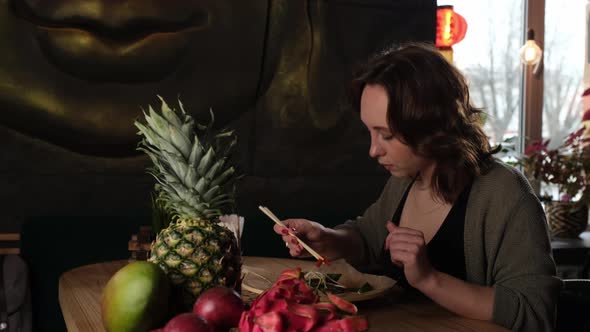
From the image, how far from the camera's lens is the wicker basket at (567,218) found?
3.97 metres

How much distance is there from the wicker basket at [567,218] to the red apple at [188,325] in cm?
340

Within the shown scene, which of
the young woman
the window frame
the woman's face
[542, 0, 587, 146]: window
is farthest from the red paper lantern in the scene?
the woman's face

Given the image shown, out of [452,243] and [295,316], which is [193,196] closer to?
[295,316]

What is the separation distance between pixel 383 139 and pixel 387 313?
0.48 m

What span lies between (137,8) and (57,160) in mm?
792

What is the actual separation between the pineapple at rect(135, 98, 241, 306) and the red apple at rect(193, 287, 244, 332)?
24 cm

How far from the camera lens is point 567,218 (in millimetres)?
3980

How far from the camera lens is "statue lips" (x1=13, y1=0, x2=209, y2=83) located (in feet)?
9.61

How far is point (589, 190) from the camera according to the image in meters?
3.96

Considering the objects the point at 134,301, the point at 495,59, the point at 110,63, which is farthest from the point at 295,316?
the point at 495,59

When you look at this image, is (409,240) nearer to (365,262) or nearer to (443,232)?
(443,232)

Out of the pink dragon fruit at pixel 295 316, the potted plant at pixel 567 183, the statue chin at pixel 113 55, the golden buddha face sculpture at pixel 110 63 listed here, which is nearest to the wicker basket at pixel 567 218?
the potted plant at pixel 567 183

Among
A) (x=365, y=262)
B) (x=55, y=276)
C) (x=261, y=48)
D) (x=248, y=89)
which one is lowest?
(x=55, y=276)

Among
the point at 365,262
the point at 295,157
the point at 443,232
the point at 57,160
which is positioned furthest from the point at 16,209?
the point at 443,232
